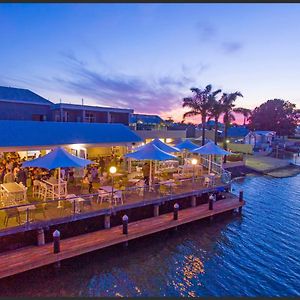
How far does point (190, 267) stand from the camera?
12.1 meters

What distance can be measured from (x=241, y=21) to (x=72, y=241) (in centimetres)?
1921

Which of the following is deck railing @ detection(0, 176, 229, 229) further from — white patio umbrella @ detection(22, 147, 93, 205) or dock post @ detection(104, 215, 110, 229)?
white patio umbrella @ detection(22, 147, 93, 205)

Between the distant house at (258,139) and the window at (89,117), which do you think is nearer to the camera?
the window at (89,117)

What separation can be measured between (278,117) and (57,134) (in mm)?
74567

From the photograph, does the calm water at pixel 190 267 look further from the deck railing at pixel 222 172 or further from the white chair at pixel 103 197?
the deck railing at pixel 222 172

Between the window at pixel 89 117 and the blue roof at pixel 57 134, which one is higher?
the window at pixel 89 117

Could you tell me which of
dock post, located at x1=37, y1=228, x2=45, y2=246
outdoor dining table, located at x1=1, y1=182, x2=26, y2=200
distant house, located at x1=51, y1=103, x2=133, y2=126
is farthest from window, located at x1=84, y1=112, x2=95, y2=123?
dock post, located at x1=37, y1=228, x2=45, y2=246

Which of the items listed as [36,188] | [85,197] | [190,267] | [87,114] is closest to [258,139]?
[87,114]

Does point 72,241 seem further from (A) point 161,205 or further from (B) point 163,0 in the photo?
(B) point 163,0

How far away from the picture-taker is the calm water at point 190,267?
10.3 m

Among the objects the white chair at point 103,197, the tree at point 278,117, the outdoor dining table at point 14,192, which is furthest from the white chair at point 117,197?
the tree at point 278,117

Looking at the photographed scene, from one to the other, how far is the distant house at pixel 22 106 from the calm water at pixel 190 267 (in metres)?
16.0

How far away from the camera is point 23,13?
66.5ft

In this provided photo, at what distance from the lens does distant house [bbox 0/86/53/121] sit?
22.1 m
